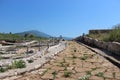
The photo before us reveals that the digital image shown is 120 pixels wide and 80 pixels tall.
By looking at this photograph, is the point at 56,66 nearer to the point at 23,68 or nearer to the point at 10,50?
the point at 23,68

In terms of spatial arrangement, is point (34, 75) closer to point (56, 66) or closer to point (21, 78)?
point (21, 78)

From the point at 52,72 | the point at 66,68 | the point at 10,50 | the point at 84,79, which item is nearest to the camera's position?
the point at 84,79

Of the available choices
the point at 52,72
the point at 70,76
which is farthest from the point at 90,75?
the point at 52,72

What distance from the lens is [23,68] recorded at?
22.8 feet

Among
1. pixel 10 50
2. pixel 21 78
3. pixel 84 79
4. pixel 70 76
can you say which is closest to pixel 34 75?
pixel 21 78

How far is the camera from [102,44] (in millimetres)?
14609

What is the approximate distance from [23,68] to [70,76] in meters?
1.36

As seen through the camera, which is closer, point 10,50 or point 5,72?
point 5,72

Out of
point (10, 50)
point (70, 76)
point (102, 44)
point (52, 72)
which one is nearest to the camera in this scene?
point (70, 76)

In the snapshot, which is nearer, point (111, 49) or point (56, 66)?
point (56, 66)

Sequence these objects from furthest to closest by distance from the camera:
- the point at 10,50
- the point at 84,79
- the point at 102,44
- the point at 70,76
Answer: the point at 102,44 < the point at 10,50 < the point at 70,76 < the point at 84,79

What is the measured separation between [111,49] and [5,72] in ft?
22.4

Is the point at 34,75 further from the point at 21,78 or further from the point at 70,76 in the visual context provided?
the point at 70,76

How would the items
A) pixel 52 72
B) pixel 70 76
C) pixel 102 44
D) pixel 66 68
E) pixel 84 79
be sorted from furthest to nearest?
1. pixel 102 44
2. pixel 66 68
3. pixel 52 72
4. pixel 70 76
5. pixel 84 79
